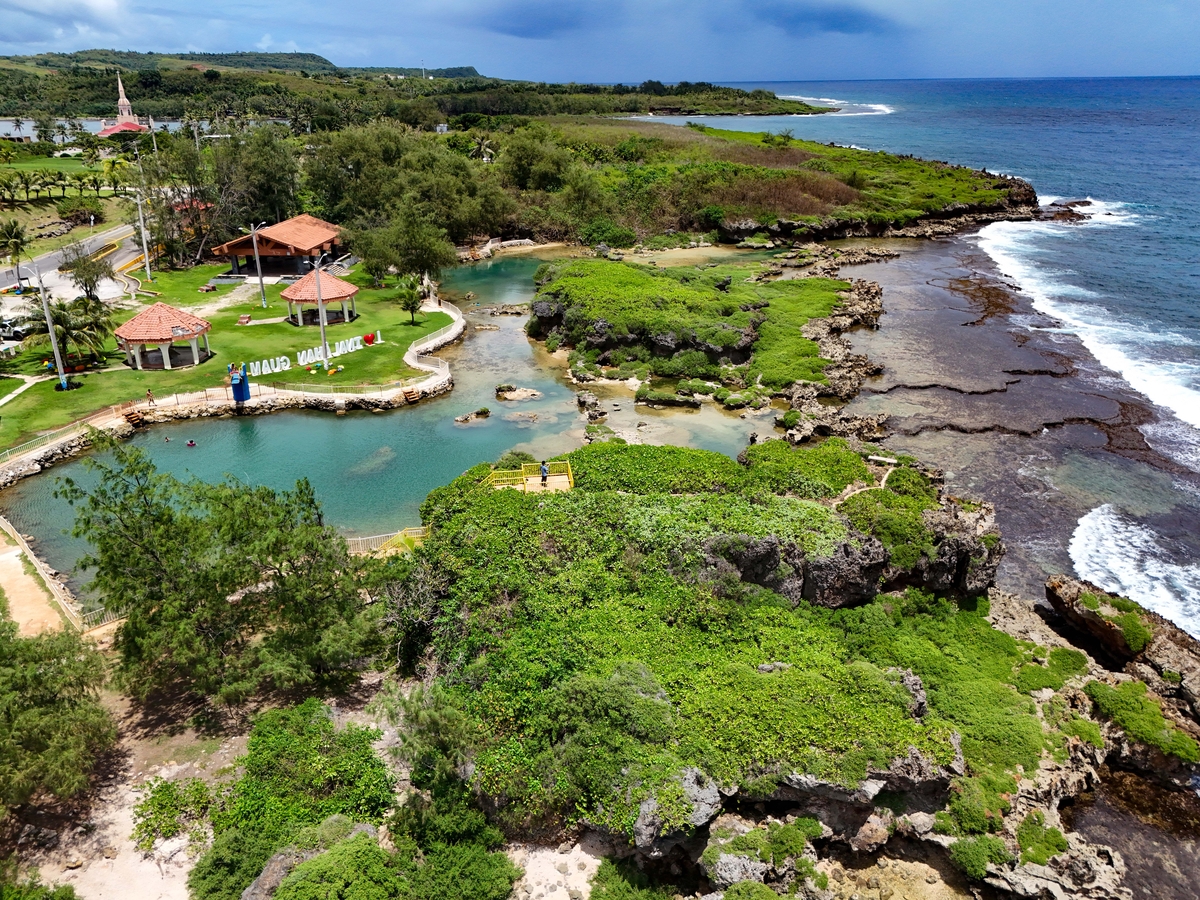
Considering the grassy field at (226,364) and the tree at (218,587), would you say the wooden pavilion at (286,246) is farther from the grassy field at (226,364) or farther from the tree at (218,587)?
the tree at (218,587)

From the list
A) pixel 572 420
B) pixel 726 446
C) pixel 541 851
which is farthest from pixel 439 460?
pixel 541 851

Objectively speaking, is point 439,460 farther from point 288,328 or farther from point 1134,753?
point 1134,753

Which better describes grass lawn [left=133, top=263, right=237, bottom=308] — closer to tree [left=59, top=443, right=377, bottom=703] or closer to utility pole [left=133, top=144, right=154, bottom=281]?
utility pole [left=133, top=144, right=154, bottom=281]

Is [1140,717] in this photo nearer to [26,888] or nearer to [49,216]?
[26,888]

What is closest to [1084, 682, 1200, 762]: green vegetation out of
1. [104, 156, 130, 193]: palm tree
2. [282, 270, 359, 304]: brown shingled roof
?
[282, 270, 359, 304]: brown shingled roof

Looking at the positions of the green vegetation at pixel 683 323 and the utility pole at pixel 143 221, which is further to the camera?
the utility pole at pixel 143 221

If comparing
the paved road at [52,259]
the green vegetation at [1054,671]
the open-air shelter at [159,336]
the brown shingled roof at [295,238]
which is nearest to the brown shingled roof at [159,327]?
the open-air shelter at [159,336]
